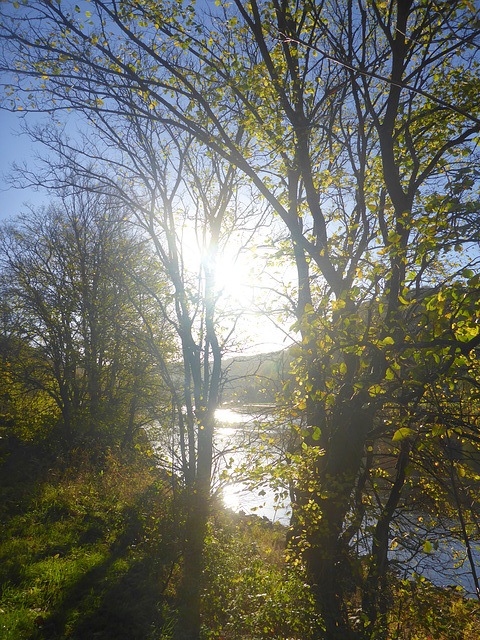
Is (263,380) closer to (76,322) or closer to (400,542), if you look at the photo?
(400,542)

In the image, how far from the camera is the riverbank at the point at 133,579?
5117 mm

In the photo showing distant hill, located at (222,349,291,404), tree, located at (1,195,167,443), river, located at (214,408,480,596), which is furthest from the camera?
tree, located at (1,195,167,443)

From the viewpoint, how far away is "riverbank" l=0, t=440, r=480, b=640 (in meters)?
5.12

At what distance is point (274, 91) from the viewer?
5848mm

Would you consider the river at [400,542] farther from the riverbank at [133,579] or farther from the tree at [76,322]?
the tree at [76,322]

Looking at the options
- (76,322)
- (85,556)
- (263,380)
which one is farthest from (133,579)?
(76,322)

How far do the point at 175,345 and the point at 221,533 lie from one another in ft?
24.4

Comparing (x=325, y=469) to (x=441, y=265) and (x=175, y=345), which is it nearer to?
(x=441, y=265)

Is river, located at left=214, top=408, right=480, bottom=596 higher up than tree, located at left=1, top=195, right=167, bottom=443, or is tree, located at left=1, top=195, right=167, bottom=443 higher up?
tree, located at left=1, top=195, right=167, bottom=443

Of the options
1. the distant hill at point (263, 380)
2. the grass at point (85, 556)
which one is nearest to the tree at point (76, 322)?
the grass at point (85, 556)

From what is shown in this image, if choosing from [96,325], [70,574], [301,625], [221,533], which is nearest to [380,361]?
[301,625]

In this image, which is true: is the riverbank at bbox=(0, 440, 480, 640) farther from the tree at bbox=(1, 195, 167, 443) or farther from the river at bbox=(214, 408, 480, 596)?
the tree at bbox=(1, 195, 167, 443)

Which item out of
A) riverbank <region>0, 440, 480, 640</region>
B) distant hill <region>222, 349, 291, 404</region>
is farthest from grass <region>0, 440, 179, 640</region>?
distant hill <region>222, 349, 291, 404</region>

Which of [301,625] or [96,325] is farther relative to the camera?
[96,325]
